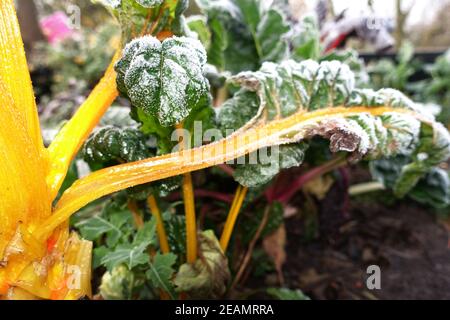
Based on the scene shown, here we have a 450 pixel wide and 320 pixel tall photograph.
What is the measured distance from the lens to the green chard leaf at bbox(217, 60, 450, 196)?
728mm

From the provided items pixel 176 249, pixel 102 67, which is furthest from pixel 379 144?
pixel 102 67

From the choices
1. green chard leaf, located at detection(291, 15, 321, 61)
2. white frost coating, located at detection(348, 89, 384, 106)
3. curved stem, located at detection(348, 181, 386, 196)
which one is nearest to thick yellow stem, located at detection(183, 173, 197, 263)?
white frost coating, located at detection(348, 89, 384, 106)

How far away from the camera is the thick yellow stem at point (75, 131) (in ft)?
2.22

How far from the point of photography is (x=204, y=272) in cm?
81

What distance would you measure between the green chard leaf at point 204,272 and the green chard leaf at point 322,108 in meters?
0.16

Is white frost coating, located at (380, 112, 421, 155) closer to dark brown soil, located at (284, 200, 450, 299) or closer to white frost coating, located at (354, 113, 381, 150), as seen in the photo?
white frost coating, located at (354, 113, 381, 150)

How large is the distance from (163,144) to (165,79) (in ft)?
0.71

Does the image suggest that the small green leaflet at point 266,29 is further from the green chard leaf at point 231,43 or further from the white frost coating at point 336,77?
the white frost coating at point 336,77

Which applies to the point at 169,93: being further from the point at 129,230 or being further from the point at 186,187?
the point at 129,230

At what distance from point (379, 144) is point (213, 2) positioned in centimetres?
52

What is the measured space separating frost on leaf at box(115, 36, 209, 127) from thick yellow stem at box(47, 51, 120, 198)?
0.44 ft

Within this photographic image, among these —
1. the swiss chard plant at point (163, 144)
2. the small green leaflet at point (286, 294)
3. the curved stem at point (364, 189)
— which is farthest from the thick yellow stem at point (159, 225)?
the curved stem at point (364, 189)

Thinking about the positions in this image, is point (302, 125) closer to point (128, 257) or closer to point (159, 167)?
point (159, 167)

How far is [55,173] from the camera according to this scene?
2.22ft
